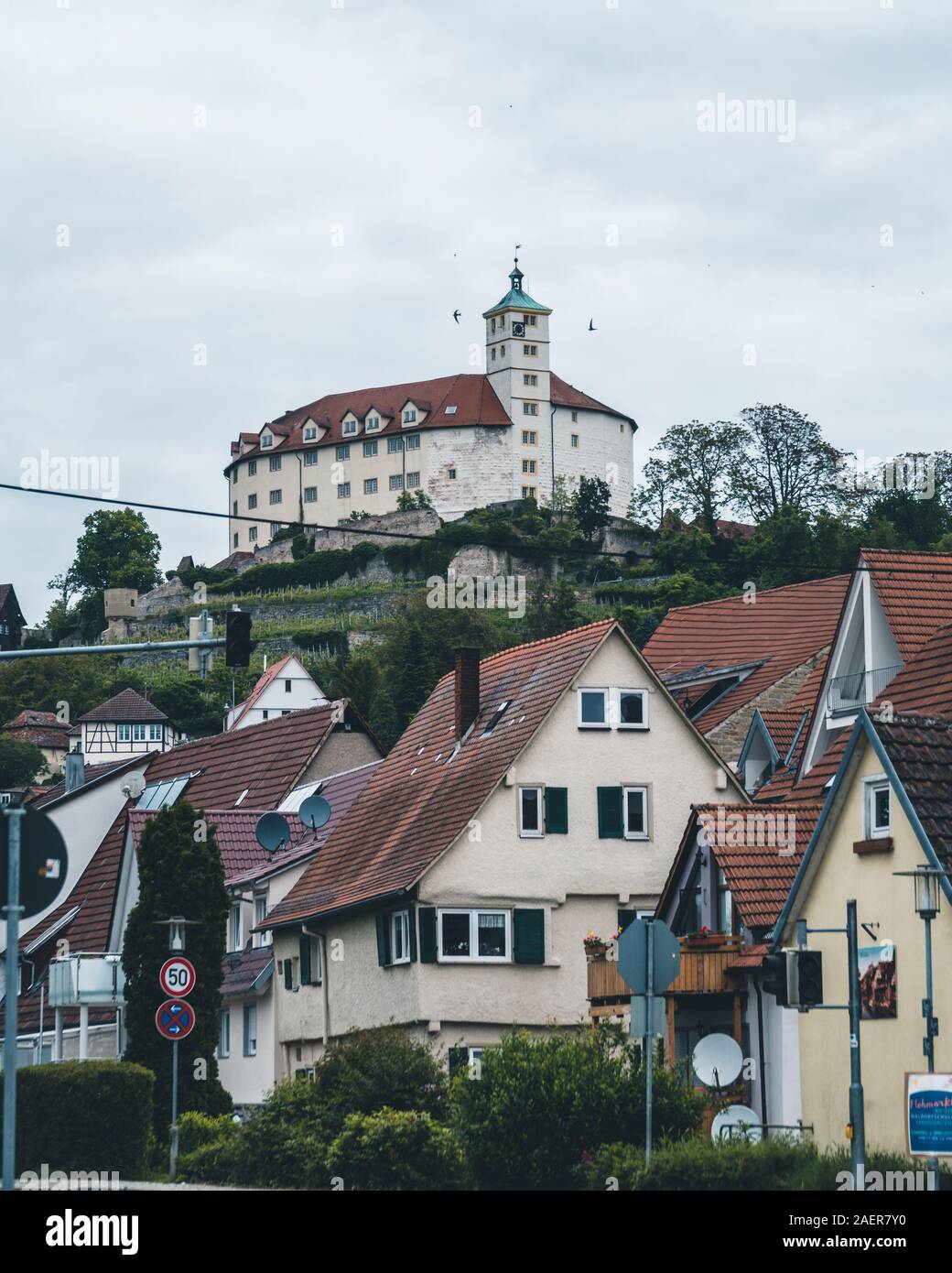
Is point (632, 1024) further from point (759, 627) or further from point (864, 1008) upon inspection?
point (759, 627)

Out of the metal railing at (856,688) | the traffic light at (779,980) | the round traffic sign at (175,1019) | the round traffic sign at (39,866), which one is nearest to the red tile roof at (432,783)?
the metal railing at (856,688)

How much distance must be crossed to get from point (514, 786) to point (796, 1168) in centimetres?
1626

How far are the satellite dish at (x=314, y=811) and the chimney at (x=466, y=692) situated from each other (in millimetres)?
4844

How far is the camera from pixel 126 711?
13350 centimetres

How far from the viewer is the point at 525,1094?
28781 mm

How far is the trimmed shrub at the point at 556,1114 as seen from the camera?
28.6 meters

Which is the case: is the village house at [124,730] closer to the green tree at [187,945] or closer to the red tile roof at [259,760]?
the red tile roof at [259,760]

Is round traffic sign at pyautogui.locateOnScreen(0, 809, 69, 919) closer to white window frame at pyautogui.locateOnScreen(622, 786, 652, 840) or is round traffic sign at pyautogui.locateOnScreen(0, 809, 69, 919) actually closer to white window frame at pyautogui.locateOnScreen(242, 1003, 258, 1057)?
white window frame at pyautogui.locateOnScreen(622, 786, 652, 840)

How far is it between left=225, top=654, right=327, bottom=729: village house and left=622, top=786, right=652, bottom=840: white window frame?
205 ft

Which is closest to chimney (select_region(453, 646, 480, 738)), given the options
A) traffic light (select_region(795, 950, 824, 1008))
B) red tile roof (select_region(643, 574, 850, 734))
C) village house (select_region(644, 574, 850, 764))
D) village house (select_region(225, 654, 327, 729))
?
village house (select_region(644, 574, 850, 764))

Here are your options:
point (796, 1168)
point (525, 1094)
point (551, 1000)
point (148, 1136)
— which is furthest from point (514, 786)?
point (796, 1168)

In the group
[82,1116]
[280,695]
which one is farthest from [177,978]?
[280,695]

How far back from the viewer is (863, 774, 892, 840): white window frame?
95.8ft
